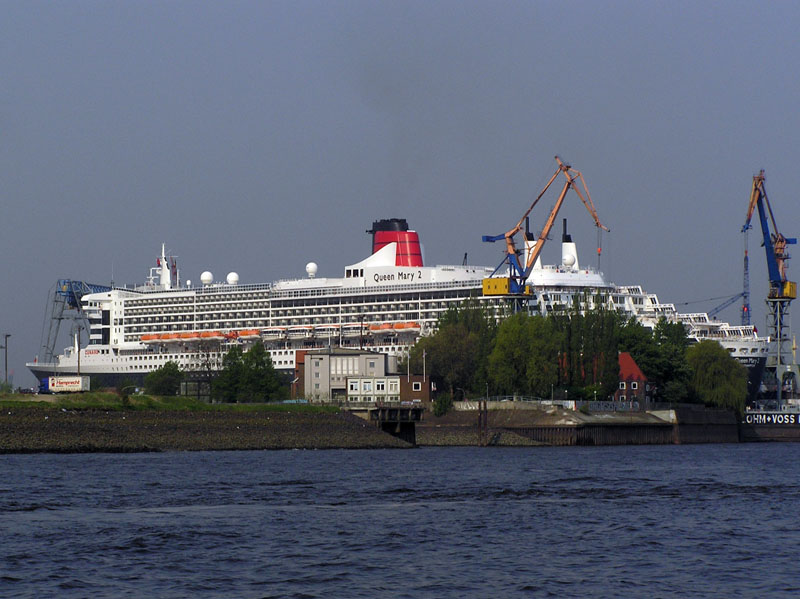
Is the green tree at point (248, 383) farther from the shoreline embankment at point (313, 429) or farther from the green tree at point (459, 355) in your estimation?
the shoreline embankment at point (313, 429)

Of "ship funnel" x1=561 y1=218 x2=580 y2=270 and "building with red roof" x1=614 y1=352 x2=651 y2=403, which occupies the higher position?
"ship funnel" x1=561 y1=218 x2=580 y2=270

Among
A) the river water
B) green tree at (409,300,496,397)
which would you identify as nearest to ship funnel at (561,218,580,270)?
green tree at (409,300,496,397)

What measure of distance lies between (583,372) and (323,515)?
63.4 meters

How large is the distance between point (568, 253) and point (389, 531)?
351ft

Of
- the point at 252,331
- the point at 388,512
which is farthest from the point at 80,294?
the point at 388,512

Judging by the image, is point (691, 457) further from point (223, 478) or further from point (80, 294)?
point (80, 294)

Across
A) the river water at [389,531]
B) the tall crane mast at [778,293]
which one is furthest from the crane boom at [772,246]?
the river water at [389,531]

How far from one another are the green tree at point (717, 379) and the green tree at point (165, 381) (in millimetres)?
43763

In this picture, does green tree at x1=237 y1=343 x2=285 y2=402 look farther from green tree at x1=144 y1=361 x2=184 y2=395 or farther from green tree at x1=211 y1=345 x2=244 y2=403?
green tree at x1=144 y1=361 x2=184 y2=395

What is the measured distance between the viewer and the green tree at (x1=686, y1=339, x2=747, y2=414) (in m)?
110

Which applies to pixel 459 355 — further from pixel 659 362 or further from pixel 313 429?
pixel 313 429

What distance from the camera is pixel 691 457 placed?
76.8 meters

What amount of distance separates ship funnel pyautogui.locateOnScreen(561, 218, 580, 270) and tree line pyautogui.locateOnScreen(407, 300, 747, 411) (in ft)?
79.9

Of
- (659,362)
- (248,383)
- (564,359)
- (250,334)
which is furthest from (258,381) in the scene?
(250,334)
